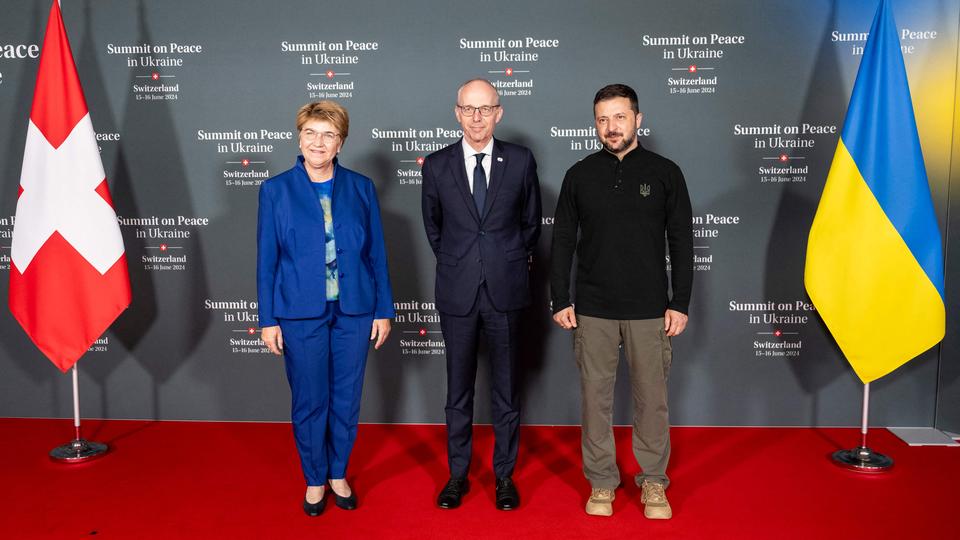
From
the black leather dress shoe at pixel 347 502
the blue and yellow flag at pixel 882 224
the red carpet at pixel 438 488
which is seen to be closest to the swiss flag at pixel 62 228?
the red carpet at pixel 438 488

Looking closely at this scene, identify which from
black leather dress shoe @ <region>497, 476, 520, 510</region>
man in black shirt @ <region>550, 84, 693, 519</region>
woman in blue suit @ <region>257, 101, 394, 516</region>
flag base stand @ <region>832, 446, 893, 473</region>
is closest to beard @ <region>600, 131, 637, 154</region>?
man in black shirt @ <region>550, 84, 693, 519</region>

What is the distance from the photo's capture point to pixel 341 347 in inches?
114

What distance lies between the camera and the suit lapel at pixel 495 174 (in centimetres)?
286

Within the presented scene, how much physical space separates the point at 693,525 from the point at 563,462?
77cm

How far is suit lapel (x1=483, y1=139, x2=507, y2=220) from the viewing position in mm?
2861

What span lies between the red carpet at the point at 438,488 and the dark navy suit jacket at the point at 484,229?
84 cm

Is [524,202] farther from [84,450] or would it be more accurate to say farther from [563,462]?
[84,450]

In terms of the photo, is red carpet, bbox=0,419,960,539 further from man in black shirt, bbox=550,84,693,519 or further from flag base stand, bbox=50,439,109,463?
man in black shirt, bbox=550,84,693,519

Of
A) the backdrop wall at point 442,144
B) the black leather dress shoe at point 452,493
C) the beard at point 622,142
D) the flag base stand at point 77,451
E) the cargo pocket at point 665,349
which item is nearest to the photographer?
the beard at point 622,142

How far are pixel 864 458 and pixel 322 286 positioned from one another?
2543 millimetres

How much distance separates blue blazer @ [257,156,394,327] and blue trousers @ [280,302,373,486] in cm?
7

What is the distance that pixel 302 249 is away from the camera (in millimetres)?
2805

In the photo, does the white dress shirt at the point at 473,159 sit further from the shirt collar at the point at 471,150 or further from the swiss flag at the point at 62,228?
the swiss flag at the point at 62,228

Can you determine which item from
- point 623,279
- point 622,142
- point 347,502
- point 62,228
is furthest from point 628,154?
point 62,228
